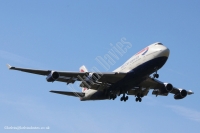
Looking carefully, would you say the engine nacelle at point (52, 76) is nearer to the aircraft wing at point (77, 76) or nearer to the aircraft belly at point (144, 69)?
the aircraft wing at point (77, 76)

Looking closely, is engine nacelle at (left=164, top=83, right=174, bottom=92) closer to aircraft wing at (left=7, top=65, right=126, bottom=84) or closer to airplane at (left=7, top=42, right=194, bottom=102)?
airplane at (left=7, top=42, right=194, bottom=102)

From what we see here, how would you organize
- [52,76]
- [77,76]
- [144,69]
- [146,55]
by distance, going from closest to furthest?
[52,76] < [144,69] < [146,55] < [77,76]

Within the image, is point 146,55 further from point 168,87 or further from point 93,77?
point 168,87

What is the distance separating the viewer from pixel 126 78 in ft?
184

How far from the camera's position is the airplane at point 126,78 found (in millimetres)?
54000

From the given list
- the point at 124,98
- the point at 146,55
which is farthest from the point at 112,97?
the point at 146,55

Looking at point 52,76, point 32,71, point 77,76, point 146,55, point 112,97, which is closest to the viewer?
point 52,76

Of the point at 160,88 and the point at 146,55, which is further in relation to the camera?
the point at 160,88

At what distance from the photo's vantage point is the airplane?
54.0 m

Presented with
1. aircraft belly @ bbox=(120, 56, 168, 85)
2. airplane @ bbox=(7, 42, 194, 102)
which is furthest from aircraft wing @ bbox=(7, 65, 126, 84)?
aircraft belly @ bbox=(120, 56, 168, 85)

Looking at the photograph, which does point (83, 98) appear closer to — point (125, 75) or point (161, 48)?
point (125, 75)

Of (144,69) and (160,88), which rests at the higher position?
(160,88)

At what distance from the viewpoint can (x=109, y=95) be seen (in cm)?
5997

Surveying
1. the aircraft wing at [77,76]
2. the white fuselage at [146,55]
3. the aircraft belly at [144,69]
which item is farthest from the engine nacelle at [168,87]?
the aircraft wing at [77,76]
